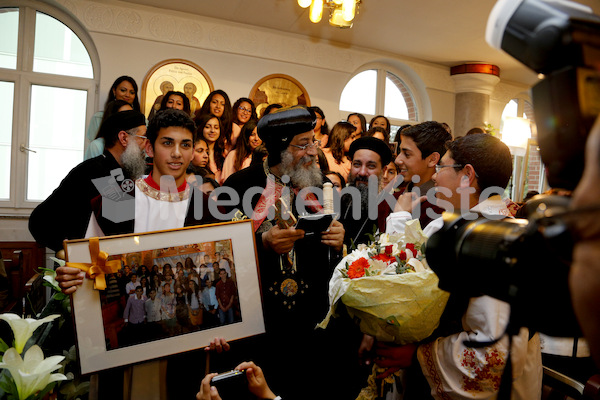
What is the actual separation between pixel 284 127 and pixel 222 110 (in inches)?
148

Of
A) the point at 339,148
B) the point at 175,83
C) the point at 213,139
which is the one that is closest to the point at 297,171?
the point at 213,139

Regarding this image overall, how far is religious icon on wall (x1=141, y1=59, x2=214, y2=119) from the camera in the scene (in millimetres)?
6023

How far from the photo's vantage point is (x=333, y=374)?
244 cm

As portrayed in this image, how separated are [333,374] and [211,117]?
4.25 meters

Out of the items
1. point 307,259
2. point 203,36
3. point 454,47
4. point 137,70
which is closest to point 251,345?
point 307,259

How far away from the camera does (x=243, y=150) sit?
5773mm

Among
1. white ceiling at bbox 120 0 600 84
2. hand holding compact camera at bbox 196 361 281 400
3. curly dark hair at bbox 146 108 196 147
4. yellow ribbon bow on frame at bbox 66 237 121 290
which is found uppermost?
white ceiling at bbox 120 0 600 84

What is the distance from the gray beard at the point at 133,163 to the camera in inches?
120

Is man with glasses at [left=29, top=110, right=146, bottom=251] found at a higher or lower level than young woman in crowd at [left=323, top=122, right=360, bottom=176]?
lower

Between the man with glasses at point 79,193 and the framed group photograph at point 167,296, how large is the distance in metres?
0.95

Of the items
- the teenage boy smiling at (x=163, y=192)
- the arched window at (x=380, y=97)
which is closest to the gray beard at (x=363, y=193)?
the teenage boy smiling at (x=163, y=192)

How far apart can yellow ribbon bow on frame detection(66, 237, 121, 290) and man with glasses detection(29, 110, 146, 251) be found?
951mm

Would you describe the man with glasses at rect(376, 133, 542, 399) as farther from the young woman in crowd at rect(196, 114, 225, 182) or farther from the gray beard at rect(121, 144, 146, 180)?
the young woman in crowd at rect(196, 114, 225, 182)

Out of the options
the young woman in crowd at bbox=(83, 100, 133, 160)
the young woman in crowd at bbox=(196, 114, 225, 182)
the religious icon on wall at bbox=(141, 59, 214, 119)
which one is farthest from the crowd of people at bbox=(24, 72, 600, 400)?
the religious icon on wall at bbox=(141, 59, 214, 119)
